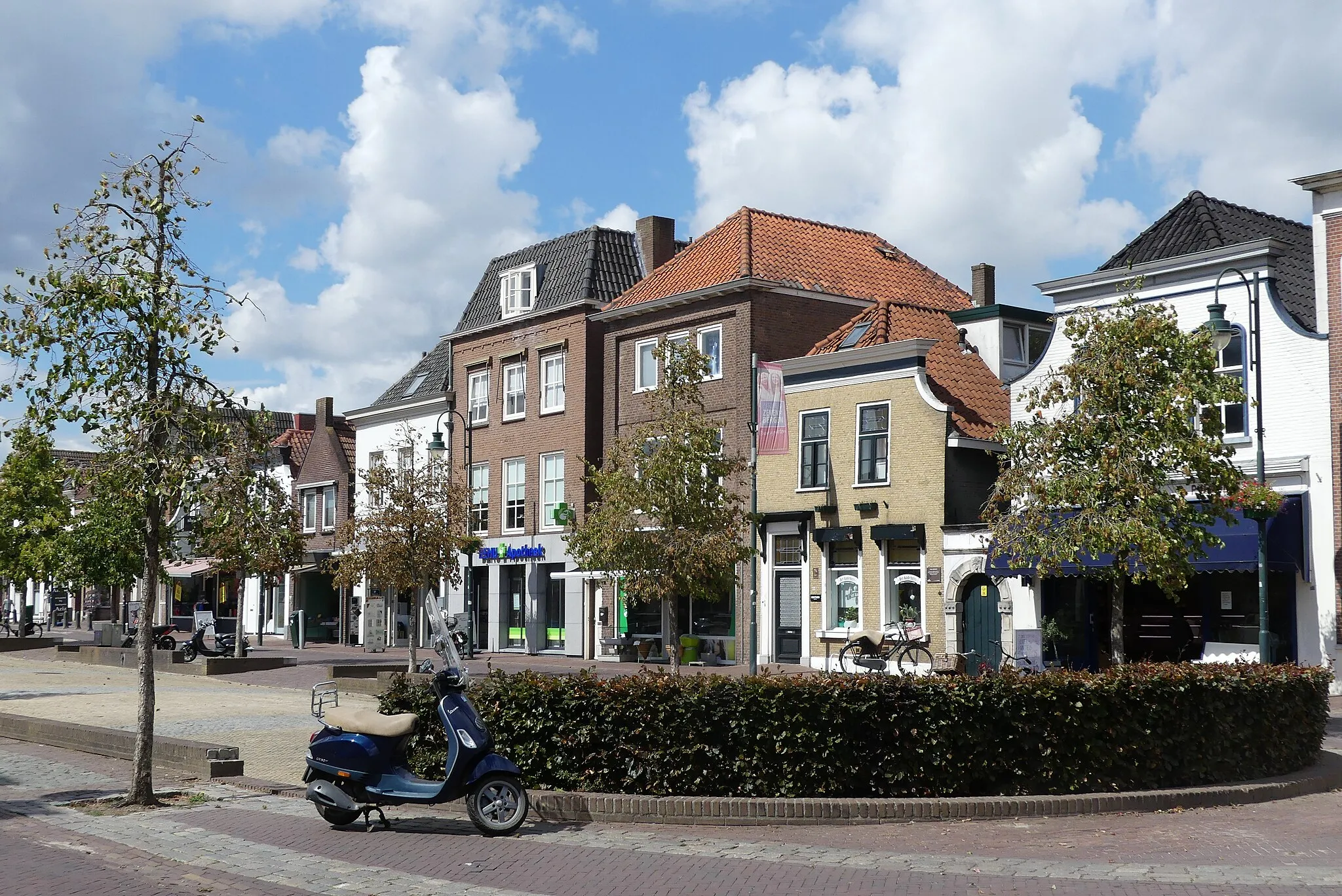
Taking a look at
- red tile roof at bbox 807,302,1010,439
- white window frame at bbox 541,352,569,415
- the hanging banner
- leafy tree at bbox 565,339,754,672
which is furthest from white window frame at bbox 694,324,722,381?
leafy tree at bbox 565,339,754,672

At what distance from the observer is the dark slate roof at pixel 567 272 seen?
148 ft

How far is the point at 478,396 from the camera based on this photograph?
48812 millimetres

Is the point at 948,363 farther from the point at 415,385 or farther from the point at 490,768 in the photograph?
the point at 415,385

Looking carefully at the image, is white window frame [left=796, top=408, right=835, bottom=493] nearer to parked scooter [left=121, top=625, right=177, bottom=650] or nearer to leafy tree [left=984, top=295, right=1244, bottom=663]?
leafy tree [left=984, top=295, right=1244, bottom=663]

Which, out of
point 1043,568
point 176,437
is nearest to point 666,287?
point 1043,568

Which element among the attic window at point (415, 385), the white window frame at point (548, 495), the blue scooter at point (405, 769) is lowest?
the blue scooter at point (405, 769)

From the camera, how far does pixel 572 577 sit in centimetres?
4325

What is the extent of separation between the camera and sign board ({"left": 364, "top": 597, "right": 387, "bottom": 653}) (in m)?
47.3

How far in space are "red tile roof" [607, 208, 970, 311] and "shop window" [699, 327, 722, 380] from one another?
49.8 inches

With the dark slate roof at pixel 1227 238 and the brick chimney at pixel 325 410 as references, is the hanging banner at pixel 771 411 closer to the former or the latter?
the dark slate roof at pixel 1227 238

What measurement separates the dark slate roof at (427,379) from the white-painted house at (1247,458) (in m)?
27.0

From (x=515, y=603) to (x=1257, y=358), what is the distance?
26607mm

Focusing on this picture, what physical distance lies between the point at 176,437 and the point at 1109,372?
40.2 ft

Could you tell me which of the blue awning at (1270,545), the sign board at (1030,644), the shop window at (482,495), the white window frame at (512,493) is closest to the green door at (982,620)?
the blue awning at (1270,545)
